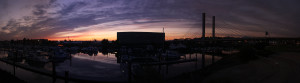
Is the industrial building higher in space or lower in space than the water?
higher

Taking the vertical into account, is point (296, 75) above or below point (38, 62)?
above

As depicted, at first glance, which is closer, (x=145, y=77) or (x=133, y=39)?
(x=145, y=77)

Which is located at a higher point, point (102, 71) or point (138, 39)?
point (138, 39)

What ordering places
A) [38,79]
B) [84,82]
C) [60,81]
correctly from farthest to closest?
[38,79] < [60,81] < [84,82]

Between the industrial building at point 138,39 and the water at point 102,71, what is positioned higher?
the industrial building at point 138,39

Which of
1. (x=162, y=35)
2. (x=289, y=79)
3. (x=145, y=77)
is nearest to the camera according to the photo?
(x=145, y=77)

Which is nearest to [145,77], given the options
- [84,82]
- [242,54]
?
[84,82]

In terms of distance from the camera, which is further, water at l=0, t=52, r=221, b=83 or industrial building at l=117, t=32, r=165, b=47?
industrial building at l=117, t=32, r=165, b=47

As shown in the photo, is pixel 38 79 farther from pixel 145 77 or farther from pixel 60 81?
pixel 145 77

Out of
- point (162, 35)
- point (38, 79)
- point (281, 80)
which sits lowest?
point (38, 79)

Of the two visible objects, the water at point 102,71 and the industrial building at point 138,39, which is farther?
the industrial building at point 138,39

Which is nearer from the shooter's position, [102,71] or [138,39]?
[102,71]

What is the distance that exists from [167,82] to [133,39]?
54.8 metres

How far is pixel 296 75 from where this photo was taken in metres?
9.96
